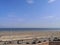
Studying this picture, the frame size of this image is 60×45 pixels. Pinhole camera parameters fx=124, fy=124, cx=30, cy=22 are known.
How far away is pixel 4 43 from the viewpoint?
3.32m

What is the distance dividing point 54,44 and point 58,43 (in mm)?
104

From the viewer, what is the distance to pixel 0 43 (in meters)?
3.30

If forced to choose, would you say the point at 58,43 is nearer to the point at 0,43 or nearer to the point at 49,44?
the point at 49,44

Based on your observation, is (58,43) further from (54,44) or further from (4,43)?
(4,43)

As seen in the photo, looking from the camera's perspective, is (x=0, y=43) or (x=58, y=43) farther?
(x=0, y=43)

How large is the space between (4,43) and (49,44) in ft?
3.90

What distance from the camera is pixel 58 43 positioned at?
304cm

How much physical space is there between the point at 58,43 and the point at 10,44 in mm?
1210

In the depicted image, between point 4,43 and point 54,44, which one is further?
point 4,43

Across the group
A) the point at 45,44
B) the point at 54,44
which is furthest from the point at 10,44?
the point at 54,44

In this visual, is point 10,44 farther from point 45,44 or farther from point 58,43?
point 58,43

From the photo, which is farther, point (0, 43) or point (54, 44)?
point (0, 43)

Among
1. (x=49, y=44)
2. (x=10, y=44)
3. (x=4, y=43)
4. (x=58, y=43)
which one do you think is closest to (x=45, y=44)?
(x=49, y=44)

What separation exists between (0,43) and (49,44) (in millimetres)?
1284
